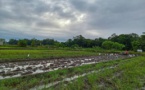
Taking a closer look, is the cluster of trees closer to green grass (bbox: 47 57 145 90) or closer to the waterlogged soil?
the waterlogged soil

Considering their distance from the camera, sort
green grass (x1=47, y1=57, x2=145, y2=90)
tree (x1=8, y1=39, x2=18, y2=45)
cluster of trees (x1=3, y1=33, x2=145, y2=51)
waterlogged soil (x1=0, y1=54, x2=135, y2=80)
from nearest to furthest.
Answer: green grass (x1=47, y1=57, x2=145, y2=90), waterlogged soil (x1=0, y1=54, x2=135, y2=80), cluster of trees (x1=3, y1=33, x2=145, y2=51), tree (x1=8, y1=39, x2=18, y2=45)

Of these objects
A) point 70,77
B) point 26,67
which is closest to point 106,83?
point 70,77

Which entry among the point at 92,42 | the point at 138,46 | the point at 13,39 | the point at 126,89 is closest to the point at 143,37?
the point at 138,46

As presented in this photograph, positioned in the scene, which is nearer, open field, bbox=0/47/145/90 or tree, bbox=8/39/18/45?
open field, bbox=0/47/145/90

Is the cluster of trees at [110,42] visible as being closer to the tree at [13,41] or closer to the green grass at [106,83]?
the tree at [13,41]

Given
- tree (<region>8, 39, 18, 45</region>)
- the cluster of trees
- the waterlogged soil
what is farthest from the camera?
tree (<region>8, 39, 18, 45</region>)

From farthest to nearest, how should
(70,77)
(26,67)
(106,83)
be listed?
1. (26,67)
2. (70,77)
3. (106,83)

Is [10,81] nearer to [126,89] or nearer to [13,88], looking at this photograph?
[13,88]

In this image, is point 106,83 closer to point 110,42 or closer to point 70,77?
point 70,77

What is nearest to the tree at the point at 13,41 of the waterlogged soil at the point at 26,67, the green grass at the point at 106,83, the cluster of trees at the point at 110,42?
the cluster of trees at the point at 110,42

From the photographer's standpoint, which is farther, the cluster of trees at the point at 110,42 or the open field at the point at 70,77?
the cluster of trees at the point at 110,42

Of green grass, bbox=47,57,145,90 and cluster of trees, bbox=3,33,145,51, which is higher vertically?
cluster of trees, bbox=3,33,145,51

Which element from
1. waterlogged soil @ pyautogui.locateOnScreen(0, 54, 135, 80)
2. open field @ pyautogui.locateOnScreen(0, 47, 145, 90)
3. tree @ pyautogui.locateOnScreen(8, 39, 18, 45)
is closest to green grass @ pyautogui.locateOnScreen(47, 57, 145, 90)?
open field @ pyautogui.locateOnScreen(0, 47, 145, 90)

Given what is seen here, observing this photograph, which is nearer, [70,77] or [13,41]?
[70,77]
